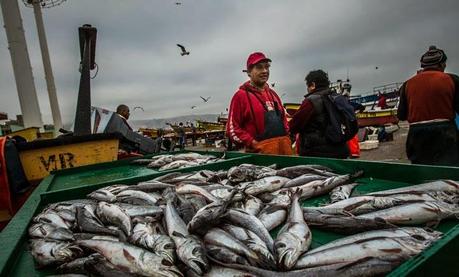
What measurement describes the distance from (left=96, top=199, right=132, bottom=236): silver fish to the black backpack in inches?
132

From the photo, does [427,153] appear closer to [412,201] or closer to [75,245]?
[412,201]

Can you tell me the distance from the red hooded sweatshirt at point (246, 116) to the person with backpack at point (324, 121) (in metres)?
0.63

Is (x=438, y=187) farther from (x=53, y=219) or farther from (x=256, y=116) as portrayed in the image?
(x=256, y=116)

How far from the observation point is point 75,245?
1.67 metres

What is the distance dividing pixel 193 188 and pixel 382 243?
5.58 feet

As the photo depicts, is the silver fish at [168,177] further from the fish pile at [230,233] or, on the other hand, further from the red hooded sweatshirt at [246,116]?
the red hooded sweatshirt at [246,116]

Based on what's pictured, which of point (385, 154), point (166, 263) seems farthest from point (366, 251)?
point (385, 154)

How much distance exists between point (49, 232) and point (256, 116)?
359cm

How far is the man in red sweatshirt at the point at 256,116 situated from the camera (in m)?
4.93

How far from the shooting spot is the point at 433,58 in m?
4.49

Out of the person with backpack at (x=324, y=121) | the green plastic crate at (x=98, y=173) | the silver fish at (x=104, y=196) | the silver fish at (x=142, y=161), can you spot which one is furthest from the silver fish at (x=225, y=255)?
the silver fish at (x=142, y=161)

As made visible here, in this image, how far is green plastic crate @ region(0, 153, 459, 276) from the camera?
1087 millimetres

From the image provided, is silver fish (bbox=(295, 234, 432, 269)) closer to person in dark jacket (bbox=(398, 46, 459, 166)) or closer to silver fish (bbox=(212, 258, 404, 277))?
silver fish (bbox=(212, 258, 404, 277))

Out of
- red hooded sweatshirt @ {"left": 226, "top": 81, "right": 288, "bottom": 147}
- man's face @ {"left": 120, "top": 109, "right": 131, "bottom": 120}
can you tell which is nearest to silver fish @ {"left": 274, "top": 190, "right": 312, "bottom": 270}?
red hooded sweatshirt @ {"left": 226, "top": 81, "right": 288, "bottom": 147}
